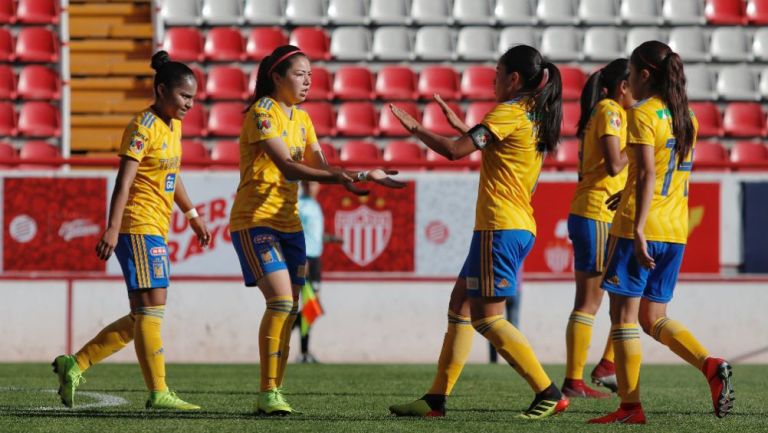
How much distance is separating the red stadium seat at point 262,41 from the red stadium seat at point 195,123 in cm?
103

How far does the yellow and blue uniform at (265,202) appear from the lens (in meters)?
6.32

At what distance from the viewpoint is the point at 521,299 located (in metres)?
12.3

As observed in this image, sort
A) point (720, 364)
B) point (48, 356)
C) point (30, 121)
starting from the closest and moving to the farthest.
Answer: point (720, 364) → point (48, 356) → point (30, 121)

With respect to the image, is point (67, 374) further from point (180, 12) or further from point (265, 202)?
point (180, 12)

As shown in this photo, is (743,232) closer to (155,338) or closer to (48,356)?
(48,356)

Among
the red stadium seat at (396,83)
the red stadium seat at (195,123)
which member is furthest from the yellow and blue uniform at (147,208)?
the red stadium seat at (396,83)

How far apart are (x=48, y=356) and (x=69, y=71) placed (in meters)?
5.53

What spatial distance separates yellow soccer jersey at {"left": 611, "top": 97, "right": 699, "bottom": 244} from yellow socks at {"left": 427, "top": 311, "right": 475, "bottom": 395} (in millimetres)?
837

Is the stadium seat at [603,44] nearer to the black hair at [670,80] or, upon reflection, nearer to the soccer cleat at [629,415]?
the black hair at [670,80]

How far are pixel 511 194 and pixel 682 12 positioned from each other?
11.7m

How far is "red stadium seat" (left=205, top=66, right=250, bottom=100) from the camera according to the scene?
630 inches

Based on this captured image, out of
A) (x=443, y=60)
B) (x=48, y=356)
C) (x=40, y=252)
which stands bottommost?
(x=48, y=356)

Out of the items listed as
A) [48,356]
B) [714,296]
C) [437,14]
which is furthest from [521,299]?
[437,14]

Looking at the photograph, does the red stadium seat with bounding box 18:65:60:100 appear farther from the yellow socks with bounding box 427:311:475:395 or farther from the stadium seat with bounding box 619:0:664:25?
the yellow socks with bounding box 427:311:475:395
